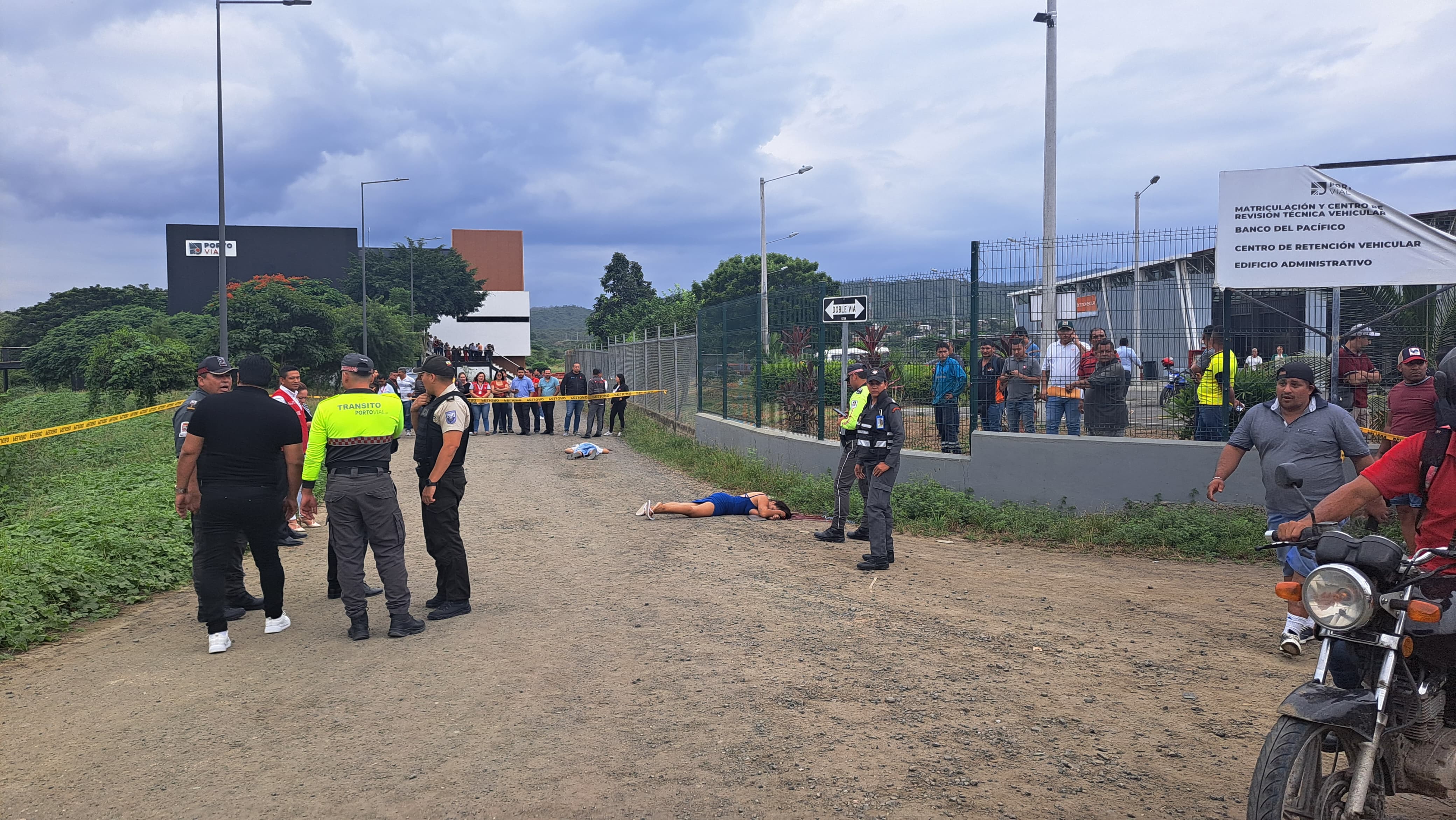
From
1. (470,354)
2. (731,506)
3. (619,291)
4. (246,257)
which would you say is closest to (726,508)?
(731,506)

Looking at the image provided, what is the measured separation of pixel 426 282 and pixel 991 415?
56774 mm

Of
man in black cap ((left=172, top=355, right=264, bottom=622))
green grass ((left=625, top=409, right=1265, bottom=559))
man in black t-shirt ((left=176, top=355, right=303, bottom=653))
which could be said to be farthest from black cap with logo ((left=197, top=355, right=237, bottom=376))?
green grass ((left=625, top=409, right=1265, bottom=559))

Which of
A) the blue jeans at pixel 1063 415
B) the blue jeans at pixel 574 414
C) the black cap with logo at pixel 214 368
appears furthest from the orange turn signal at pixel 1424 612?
the blue jeans at pixel 574 414

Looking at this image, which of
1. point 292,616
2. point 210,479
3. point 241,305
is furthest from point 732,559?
point 241,305

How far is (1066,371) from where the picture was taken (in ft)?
32.9

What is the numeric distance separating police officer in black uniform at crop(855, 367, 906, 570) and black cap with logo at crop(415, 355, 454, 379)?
344 cm

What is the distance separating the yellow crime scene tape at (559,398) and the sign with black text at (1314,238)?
14.7 metres

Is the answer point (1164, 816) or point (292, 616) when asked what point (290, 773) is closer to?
point (292, 616)

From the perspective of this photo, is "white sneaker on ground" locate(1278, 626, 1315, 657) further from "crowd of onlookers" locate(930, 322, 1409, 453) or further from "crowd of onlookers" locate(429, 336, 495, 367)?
"crowd of onlookers" locate(429, 336, 495, 367)

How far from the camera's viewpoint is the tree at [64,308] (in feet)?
195

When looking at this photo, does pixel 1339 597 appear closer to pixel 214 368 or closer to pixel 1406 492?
pixel 1406 492

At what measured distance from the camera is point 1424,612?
2.85 meters

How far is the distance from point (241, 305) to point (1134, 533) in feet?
126

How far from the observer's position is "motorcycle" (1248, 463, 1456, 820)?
289 centimetres
